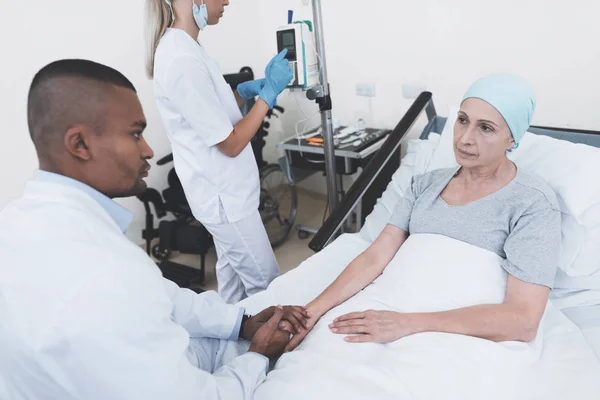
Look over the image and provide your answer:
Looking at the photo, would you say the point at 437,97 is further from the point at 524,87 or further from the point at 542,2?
the point at 524,87

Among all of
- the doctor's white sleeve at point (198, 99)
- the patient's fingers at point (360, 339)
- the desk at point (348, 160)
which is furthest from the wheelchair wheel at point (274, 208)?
the patient's fingers at point (360, 339)

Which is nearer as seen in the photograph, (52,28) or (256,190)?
(256,190)

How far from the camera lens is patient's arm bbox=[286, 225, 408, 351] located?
123 cm

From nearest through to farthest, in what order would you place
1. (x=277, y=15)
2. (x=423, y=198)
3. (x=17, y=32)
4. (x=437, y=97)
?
1. (x=423, y=198)
2. (x=17, y=32)
3. (x=437, y=97)
4. (x=277, y=15)

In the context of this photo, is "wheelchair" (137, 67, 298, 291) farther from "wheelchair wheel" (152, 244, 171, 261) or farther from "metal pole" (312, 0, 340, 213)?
"metal pole" (312, 0, 340, 213)

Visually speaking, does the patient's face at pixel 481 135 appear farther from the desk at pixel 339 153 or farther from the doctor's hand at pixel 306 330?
the desk at pixel 339 153

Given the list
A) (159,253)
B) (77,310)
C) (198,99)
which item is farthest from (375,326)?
(159,253)

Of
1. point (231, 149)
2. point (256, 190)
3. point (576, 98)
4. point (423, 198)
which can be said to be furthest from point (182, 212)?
point (576, 98)

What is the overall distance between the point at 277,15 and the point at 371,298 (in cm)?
251

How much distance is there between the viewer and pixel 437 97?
2350 millimetres

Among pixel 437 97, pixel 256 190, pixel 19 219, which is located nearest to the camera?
pixel 19 219

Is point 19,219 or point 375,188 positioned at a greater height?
point 19,219

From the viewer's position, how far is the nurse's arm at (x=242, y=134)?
4.90 feet

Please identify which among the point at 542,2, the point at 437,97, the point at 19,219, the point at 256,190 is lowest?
the point at 256,190
